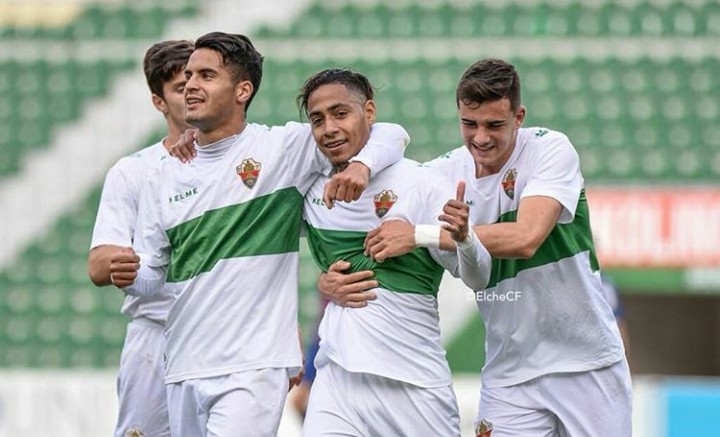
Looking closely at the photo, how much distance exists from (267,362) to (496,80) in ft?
4.53

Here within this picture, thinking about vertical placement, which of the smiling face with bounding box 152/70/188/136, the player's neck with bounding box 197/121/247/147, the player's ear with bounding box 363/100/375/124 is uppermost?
the smiling face with bounding box 152/70/188/136

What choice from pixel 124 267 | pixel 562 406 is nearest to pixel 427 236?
pixel 562 406

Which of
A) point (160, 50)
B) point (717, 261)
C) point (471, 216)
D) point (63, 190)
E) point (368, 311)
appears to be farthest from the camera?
point (63, 190)

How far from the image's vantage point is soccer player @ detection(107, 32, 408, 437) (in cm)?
529

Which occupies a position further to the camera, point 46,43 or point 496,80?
point 46,43

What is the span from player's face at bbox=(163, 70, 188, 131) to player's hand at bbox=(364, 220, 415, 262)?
61.0 inches

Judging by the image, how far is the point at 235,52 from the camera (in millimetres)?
5457

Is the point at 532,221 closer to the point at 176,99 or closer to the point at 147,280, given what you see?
the point at 147,280

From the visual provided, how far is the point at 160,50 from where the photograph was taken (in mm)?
6398

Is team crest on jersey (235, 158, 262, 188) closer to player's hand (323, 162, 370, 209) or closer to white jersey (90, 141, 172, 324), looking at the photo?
player's hand (323, 162, 370, 209)

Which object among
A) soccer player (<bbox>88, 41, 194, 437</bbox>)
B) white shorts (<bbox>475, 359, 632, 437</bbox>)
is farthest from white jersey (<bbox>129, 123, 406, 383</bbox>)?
white shorts (<bbox>475, 359, 632, 437</bbox>)

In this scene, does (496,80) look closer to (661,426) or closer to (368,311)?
(368,311)

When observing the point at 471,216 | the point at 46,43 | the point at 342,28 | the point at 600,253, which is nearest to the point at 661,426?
the point at 600,253

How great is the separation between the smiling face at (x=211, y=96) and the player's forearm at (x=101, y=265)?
0.65 metres
